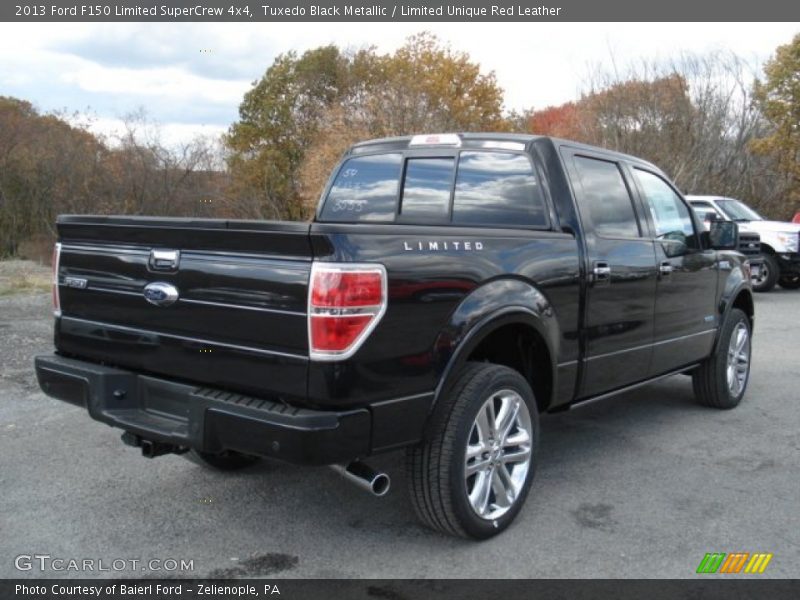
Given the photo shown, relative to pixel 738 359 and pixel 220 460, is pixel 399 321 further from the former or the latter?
pixel 738 359

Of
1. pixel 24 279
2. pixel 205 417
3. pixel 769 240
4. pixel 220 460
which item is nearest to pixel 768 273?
pixel 769 240

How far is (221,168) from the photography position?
90.0 feet

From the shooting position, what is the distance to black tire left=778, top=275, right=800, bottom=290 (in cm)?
1577

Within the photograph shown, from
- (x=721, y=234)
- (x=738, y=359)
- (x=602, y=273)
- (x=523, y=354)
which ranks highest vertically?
(x=721, y=234)

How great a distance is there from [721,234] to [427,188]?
2.40 metres

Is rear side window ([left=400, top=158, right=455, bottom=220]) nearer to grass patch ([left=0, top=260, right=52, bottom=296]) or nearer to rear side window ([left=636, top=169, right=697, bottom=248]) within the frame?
rear side window ([left=636, top=169, right=697, bottom=248])

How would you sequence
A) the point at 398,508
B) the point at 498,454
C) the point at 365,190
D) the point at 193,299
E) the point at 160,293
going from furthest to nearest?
1. the point at 365,190
2. the point at 398,508
3. the point at 498,454
4. the point at 160,293
5. the point at 193,299

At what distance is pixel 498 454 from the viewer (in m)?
3.61

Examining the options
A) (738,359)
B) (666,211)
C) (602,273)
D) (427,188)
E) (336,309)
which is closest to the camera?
(336,309)

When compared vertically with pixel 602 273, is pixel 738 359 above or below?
below

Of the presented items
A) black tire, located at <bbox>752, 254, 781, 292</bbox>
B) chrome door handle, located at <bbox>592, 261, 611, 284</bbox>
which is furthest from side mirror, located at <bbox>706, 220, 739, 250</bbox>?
black tire, located at <bbox>752, 254, 781, 292</bbox>

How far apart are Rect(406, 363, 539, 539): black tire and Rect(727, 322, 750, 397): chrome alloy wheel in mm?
3095

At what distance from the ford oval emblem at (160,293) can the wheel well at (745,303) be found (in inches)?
179

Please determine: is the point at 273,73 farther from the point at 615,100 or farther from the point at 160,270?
the point at 160,270
